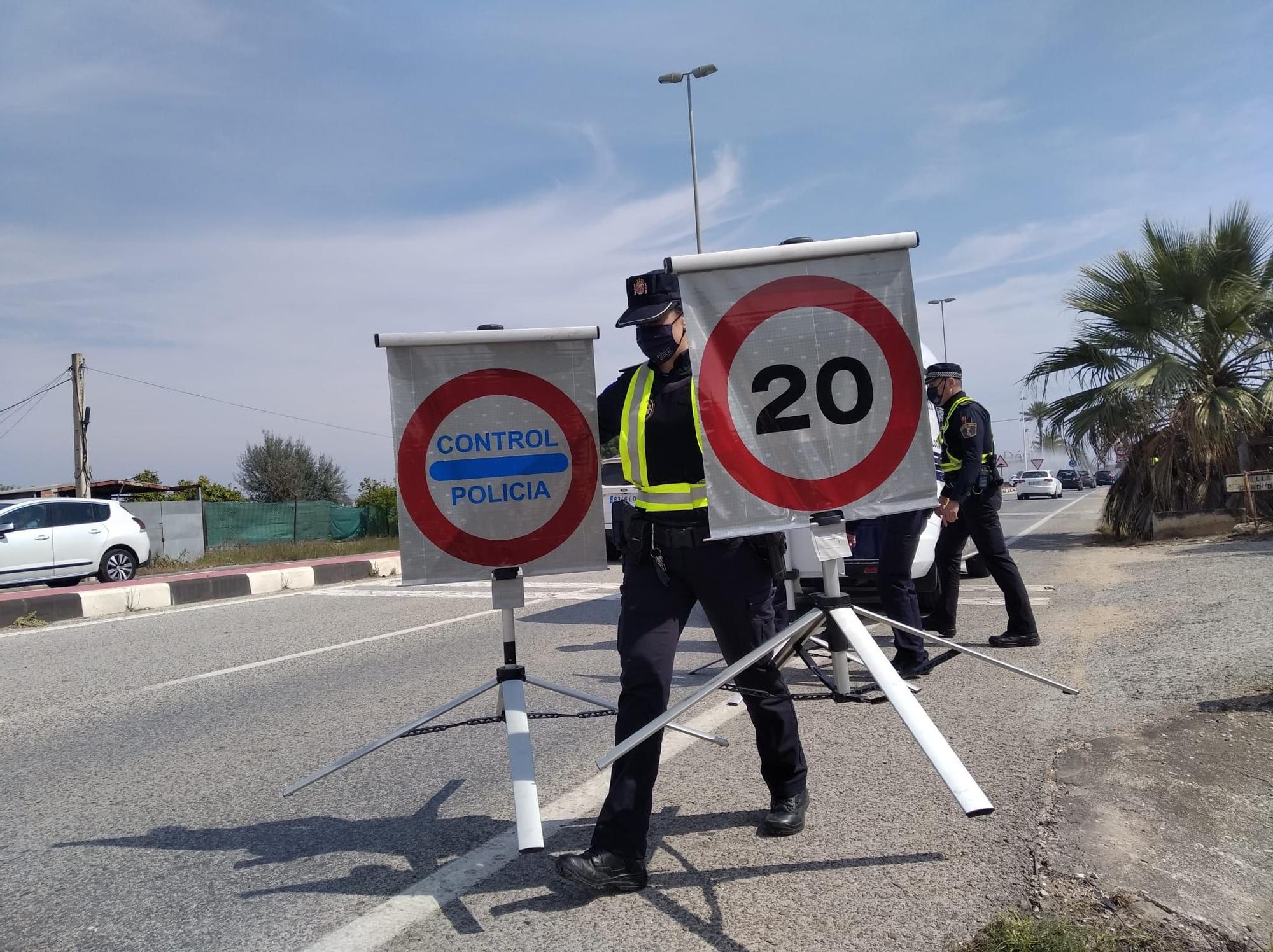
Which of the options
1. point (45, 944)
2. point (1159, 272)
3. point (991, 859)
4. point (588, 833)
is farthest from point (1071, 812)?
point (1159, 272)

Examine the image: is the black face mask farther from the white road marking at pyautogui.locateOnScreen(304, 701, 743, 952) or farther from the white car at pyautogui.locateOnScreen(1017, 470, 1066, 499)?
the white car at pyautogui.locateOnScreen(1017, 470, 1066, 499)

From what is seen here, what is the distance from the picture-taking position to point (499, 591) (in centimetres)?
377

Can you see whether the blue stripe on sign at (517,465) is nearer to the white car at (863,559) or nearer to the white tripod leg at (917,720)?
the white tripod leg at (917,720)

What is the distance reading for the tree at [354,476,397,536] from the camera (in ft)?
107

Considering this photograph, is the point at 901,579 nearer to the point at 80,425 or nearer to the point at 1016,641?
the point at 1016,641

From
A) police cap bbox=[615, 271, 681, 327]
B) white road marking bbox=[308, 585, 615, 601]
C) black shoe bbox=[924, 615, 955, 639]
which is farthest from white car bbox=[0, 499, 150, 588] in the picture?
police cap bbox=[615, 271, 681, 327]

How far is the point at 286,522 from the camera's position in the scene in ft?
96.5

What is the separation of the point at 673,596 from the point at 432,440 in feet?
3.61

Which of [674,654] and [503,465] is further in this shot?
[503,465]

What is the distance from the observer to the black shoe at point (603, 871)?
298cm

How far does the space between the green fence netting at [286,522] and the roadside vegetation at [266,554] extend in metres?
0.50

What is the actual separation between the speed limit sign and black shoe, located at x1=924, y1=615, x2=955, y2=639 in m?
4.23

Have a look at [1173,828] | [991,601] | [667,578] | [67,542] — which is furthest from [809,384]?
[67,542]

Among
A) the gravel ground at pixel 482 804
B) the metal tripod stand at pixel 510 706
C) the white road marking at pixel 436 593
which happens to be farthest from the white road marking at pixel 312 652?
the metal tripod stand at pixel 510 706
